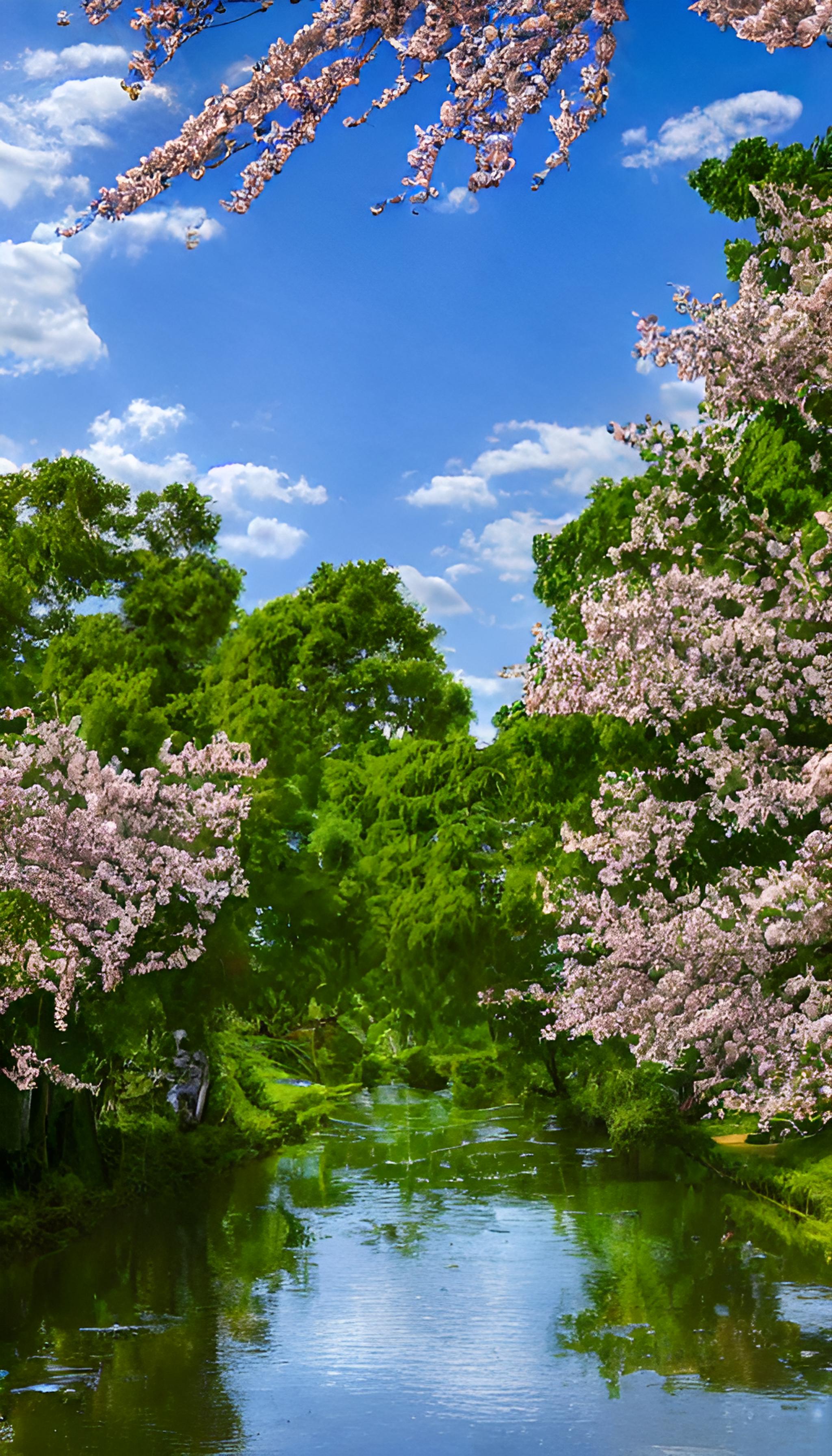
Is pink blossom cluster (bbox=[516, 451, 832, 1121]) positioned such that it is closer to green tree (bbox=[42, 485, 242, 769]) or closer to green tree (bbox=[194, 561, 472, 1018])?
green tree (bbox=[194, 561, 472, 1018])

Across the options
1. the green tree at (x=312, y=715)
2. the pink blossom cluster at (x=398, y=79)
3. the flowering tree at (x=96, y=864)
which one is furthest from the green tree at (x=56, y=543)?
the pink blossom cluster at (x=398, y=79)

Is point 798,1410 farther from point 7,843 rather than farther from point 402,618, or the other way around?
point 402,618

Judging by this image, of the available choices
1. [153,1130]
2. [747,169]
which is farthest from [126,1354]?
[747,169]

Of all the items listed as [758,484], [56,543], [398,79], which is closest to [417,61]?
[398,79]

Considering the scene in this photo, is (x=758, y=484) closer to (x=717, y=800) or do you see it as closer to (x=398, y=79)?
(x=717, y=800)

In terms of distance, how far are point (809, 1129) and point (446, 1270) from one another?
748 cm

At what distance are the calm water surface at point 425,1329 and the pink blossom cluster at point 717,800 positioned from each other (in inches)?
108

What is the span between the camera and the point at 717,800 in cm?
1602

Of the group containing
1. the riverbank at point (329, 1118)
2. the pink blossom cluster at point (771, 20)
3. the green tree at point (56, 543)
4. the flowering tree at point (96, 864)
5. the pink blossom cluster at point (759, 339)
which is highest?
the green tree at point (56, 543)

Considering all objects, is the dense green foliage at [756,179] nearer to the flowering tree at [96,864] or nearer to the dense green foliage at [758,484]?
the dense green foliage at [758,484]

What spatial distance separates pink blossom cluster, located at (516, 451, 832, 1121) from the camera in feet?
49.0

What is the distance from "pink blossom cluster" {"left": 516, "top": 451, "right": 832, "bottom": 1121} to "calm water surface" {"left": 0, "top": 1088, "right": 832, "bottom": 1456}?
275 cm

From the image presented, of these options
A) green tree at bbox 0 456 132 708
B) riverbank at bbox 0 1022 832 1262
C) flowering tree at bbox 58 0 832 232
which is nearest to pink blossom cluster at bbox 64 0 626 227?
flowering tree at bbox 58 0 832 232

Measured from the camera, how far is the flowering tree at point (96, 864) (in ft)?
59.7
